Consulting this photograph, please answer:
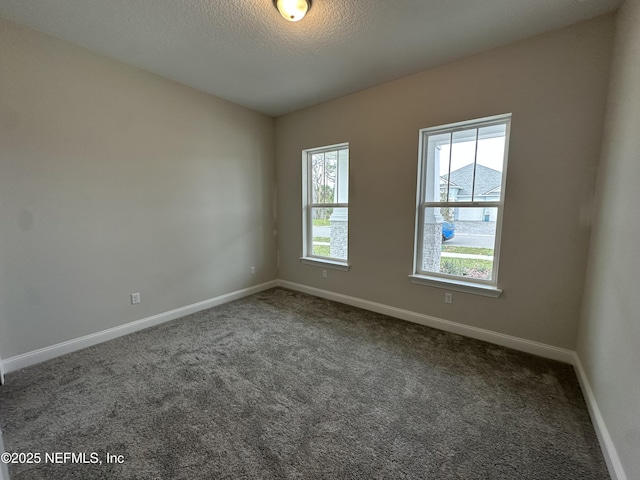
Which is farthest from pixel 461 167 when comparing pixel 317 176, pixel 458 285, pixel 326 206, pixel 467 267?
pixel 317 176

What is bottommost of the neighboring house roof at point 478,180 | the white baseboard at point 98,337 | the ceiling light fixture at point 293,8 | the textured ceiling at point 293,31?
the white baseboard at point 98,337

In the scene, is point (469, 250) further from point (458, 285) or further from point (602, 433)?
point (602, 433)

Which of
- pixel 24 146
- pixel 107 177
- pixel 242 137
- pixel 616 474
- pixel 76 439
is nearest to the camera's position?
pixel 616 474

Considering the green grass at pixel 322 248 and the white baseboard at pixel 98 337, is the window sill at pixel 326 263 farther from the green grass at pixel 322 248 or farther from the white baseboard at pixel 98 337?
the white baseboard at pixel 98 337

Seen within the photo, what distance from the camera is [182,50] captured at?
2383mm

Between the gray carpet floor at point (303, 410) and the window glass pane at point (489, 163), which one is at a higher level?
the window glass pane at point (489, 163)

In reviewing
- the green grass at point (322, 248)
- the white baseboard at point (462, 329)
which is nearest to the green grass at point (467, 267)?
the white baseboard at point (462, 329)

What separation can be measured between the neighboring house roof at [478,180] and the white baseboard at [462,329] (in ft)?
4.43

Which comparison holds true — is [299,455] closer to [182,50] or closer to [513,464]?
[513,464]

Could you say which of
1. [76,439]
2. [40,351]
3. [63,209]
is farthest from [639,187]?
[40,351]

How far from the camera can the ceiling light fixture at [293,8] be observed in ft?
5.81

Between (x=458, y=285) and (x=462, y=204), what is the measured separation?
0.82m

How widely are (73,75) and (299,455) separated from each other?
135 inches

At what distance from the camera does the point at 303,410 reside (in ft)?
5.61
